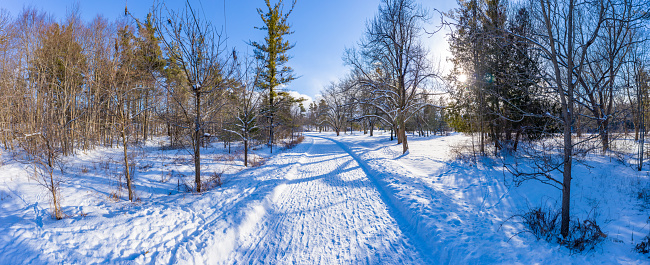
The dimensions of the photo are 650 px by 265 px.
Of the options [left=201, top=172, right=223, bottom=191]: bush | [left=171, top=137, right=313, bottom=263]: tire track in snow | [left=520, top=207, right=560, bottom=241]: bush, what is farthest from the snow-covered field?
[left=201, top=172, right=223, bottom=191]: bush

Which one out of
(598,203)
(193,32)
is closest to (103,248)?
(193,32)

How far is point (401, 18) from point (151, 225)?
1526 centimetres

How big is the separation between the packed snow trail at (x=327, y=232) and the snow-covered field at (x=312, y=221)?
→ 0.02 m

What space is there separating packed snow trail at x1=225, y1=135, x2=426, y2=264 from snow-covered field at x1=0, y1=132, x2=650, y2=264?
0.07ft

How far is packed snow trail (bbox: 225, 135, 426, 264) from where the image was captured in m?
3.07

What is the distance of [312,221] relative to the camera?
4121mm

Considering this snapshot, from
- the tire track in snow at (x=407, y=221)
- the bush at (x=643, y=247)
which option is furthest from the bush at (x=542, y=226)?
the tire track in snow at (x=407, y=221)

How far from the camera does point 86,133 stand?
10672 millimetres

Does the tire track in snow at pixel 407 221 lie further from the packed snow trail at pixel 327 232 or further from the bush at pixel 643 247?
the bush at pixel 643 247

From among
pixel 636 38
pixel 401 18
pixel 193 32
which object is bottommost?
pixel 193 32

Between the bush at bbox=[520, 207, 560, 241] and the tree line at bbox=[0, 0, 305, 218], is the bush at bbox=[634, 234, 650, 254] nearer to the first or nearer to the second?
the bush at bbox=[520, 207, 560, 241]

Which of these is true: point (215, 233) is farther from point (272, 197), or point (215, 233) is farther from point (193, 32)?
point (193, 32)

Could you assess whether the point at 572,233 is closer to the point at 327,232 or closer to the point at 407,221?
the point at 407,221

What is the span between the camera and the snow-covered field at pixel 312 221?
2.89 m
